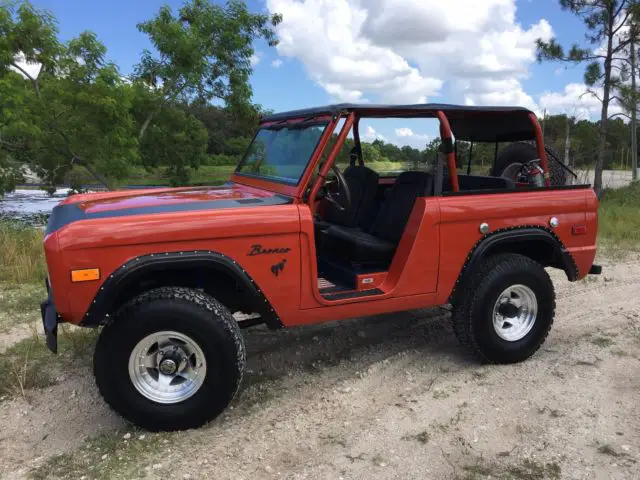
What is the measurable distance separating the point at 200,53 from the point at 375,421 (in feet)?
47.0

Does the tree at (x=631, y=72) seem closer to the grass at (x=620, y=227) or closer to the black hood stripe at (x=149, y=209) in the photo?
the grass at (x=620, y=227)

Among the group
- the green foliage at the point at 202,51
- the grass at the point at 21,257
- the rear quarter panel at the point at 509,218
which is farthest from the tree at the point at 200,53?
the rear quarter panel at the point at 509,218

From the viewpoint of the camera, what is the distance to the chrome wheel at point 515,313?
13.6 feet

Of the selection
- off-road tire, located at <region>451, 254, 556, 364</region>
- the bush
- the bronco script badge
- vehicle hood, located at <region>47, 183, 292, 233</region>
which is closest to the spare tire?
off-road tire, located at <region>451, 254, 556, 364</region>

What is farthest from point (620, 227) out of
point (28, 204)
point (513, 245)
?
point (28, 204)

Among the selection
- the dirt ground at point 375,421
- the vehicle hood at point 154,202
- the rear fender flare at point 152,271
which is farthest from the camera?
the vehicle hood at point 154,202

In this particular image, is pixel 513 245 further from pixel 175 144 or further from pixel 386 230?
pixel 175 144

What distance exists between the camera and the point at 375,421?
3.29m

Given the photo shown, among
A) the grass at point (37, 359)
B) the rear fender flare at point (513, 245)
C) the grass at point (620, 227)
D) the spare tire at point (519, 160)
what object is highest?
the spare tire at point (519, 160)

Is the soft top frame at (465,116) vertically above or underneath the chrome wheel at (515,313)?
above

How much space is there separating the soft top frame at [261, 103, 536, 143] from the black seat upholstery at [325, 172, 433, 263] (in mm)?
541

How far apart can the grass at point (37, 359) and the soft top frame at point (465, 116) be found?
2.45 meters

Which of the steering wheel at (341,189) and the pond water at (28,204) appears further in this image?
the pond water at (28,204)

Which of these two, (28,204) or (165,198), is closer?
(165,198)
